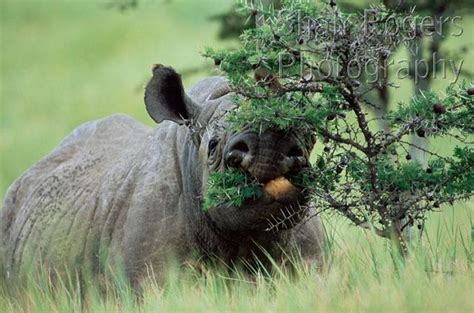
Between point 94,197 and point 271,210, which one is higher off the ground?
point 94,197

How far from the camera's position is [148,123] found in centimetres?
2548

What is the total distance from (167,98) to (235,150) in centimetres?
110

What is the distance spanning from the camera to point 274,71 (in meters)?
8.62

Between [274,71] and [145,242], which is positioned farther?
[145,242]

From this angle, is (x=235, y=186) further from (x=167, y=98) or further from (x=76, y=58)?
(x=76, y=58)

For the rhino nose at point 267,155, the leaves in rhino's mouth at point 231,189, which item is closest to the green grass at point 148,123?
the leaves in rhino's mouth at point 231,189

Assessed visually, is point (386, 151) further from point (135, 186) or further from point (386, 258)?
point (135, 186)

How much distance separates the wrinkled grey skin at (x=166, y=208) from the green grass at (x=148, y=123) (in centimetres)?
28

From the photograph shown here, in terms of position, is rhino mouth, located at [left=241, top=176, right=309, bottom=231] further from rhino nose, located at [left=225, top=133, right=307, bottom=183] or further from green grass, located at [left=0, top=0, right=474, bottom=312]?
green grass, located at [left=0, top=0, right=474, bottom=312]

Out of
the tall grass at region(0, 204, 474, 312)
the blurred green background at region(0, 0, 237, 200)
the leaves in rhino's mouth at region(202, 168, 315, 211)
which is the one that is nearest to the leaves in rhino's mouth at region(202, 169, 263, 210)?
the leaves in rhino's mouth at region(202, 168, 315, 211)

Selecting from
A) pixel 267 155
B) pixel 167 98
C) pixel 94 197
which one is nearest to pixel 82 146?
pixel 94 197

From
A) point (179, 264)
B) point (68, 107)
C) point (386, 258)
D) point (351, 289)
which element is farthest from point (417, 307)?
point (68, 107)

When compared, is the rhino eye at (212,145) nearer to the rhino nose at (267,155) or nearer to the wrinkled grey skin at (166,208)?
the wrinkled grey skin at (166,208)

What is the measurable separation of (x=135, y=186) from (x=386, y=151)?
1.96 metres
